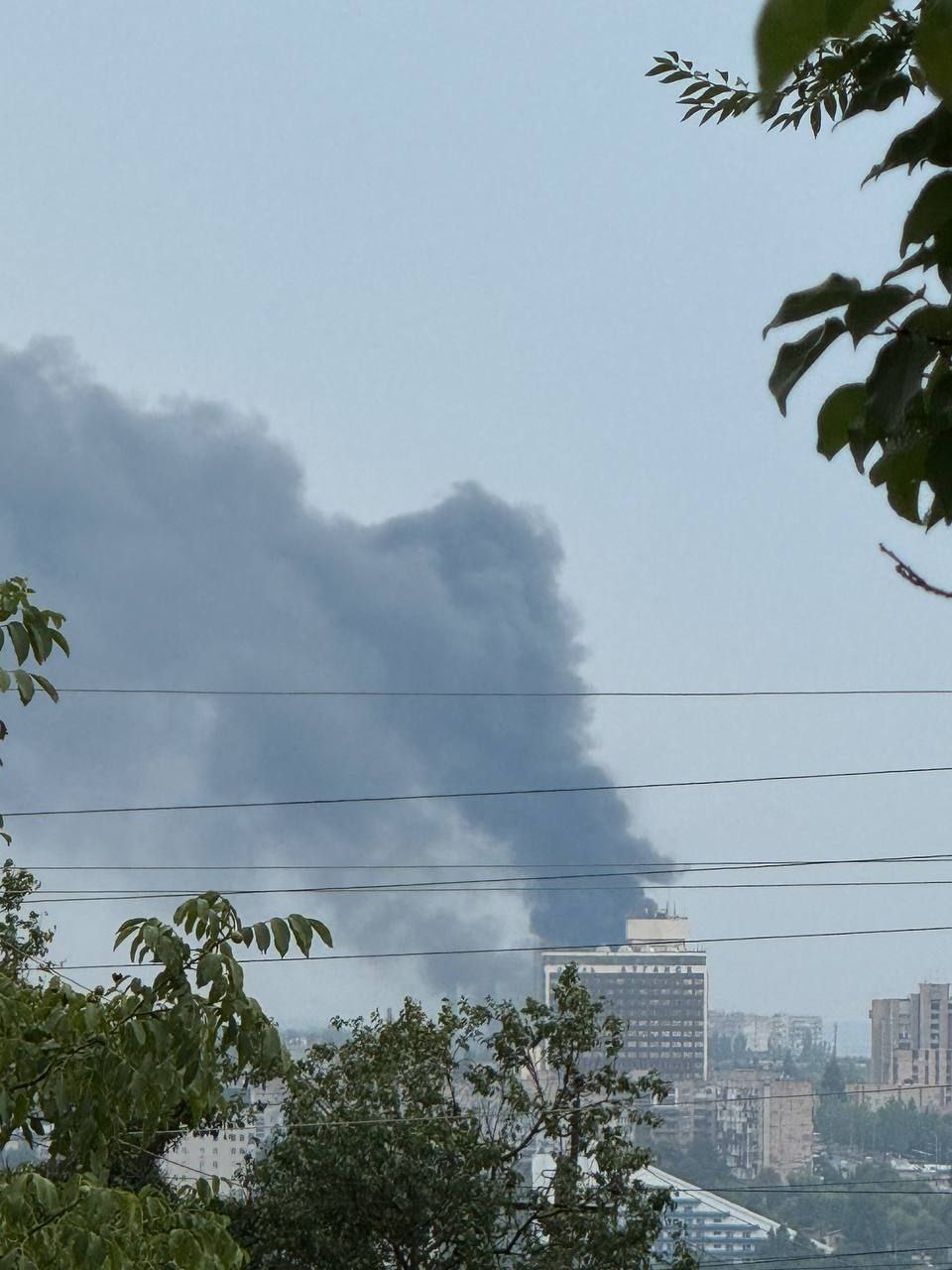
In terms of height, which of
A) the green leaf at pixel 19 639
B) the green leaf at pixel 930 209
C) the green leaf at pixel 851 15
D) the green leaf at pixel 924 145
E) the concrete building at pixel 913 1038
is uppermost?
the concrete building at pixel 913 1038

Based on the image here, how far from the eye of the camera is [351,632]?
11162 cm

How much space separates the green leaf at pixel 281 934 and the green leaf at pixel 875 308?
4.63ft

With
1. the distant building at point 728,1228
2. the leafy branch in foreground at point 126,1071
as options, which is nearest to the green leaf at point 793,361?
the leafy branch in foreground at point 126,1071

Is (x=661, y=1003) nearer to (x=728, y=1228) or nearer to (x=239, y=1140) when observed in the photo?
(x=728, y=1228)

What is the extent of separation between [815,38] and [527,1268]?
11.6 m

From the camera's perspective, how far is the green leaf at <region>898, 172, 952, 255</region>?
46cm

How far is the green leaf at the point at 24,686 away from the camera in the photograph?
186 centimetres

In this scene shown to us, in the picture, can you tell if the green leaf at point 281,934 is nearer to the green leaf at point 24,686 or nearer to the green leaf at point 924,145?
the green leaf at point 24,686

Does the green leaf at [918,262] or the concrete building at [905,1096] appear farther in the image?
the concrete building at [905,1096]

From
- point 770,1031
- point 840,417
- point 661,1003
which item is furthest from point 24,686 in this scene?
point 770,1031

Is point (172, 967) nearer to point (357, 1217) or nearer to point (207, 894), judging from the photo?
point (207, 894)

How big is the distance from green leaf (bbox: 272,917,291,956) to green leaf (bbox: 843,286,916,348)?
1410 millimetres

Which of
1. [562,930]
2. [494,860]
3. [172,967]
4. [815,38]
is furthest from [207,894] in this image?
[494,860]

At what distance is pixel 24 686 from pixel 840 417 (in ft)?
4.91
